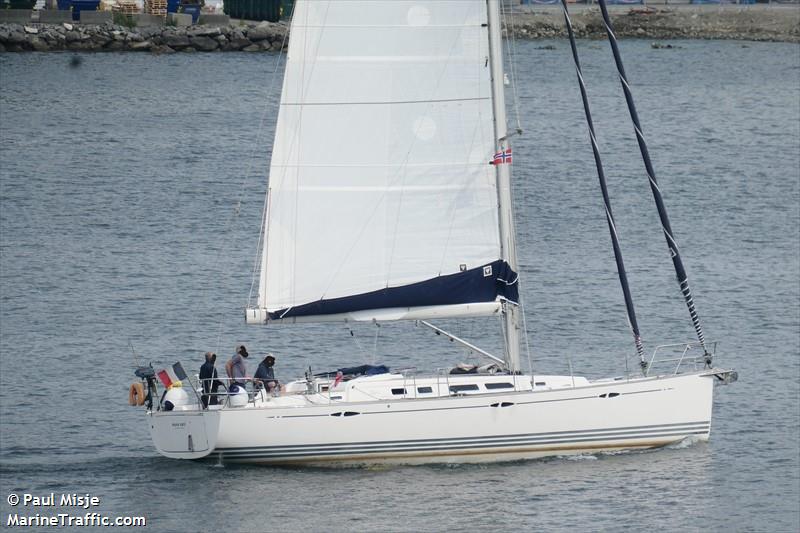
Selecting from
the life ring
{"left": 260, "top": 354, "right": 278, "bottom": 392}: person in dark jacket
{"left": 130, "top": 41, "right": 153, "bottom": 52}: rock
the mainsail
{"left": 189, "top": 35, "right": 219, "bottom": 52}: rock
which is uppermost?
{"left": 189, "top": 35, "right": 219, "bottom": 52}: rock

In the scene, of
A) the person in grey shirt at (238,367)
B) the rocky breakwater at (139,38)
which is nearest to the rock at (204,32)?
the rocky breakwater at (139,38)

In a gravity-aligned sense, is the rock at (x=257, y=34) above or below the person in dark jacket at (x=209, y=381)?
above

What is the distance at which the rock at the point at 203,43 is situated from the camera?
117 meters

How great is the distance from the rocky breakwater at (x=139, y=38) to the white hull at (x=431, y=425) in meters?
82.5

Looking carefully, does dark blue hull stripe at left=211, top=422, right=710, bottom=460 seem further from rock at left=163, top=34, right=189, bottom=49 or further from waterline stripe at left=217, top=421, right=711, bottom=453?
rock at left=163, top=34, right=189, bottom=49

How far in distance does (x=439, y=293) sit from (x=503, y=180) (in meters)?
2.77

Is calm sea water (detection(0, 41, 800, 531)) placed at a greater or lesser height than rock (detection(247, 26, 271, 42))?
lesser

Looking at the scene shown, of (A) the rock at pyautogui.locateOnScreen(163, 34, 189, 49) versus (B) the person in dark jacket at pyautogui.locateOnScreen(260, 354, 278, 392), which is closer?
(B) the person in dark jacket at pyautogui.locateOnScreen(260, 354, 278, 392)

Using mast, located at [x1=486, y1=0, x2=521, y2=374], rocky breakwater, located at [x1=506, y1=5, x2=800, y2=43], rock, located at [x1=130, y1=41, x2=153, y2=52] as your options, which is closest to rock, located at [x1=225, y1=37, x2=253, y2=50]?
rock, located at [x1=130, y1=41, x2=153, y2=52]

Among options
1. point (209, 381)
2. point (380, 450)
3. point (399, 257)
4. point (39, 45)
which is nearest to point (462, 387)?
point (380, 450)

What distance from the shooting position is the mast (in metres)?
33.2

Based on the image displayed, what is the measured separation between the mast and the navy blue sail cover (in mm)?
410

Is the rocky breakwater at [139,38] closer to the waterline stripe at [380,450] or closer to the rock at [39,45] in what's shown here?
the rock at [39,45]

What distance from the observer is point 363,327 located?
1827 inches
